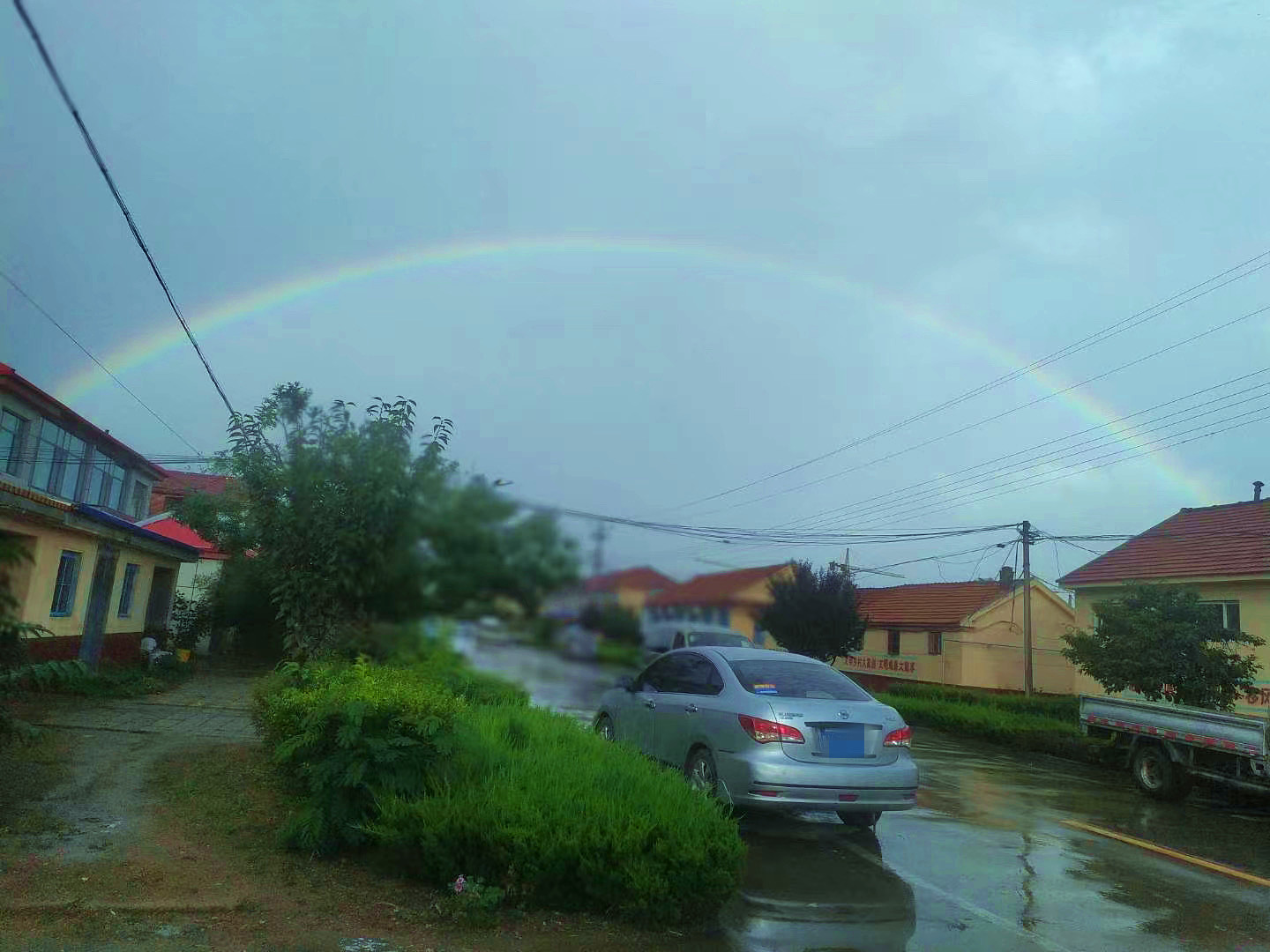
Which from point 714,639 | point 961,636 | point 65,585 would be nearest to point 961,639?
point 961,636

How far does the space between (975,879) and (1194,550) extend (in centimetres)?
2127

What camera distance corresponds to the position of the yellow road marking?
7.02m

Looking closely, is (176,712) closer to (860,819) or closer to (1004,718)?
(860,819)

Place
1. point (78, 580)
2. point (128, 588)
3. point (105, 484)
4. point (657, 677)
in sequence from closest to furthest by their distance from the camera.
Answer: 1. point (657, 677)
2. point (78, 580)
3. point (128, 588)
4. point (105, 484)

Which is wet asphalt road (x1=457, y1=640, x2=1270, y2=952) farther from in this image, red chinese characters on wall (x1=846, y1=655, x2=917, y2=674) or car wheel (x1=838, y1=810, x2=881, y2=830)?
red chinese characters on wall (x1=846, y1=655, x2=917, y2=674)

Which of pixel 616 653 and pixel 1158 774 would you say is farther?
pixel 1158 774

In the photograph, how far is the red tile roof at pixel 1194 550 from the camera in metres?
21.6

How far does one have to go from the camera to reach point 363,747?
212 inches

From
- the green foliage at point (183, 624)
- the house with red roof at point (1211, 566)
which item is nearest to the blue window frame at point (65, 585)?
the green foliage at point (183, 624)

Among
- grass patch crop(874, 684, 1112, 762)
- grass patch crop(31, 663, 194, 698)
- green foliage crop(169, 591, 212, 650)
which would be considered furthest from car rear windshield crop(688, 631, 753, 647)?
green foliage crop(169, 591, 212, 650)

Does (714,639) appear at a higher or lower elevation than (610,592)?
lower

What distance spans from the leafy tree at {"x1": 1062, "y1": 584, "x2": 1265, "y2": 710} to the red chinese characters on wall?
29.6 feet

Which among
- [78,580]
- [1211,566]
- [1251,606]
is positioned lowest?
[78,580]

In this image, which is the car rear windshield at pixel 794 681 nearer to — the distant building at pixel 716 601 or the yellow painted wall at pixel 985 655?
the distant building at pixel 716 601
